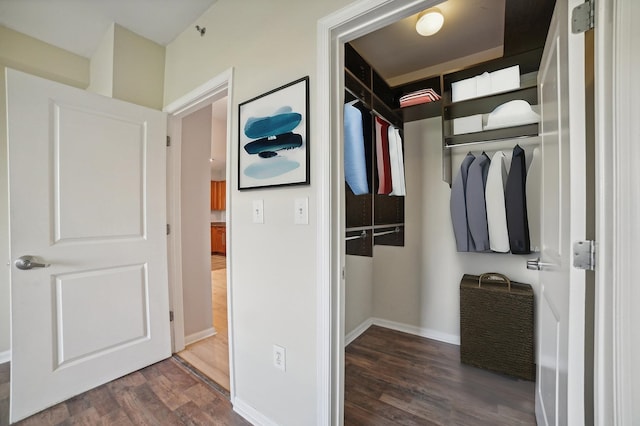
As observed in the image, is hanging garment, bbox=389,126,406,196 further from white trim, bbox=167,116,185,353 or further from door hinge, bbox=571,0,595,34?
white trim, bbox=167,116,185,353

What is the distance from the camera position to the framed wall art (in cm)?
122

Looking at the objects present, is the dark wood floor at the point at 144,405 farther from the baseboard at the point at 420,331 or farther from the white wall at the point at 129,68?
the white wall at the point at 129,68

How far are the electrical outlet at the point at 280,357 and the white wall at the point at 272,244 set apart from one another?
25mm

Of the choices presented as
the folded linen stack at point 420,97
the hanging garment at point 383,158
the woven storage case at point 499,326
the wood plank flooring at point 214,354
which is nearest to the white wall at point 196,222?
the wood plank flooring at point 214,354

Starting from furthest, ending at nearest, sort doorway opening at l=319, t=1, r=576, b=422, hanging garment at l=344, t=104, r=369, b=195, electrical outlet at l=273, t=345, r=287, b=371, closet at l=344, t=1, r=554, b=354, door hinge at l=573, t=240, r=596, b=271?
closet at l=344, t=1, r=554, b=354 → hanging garment at l=344, t=104, r=369, b=195 → electrical outlet at l=273, t=345, r=287, b=371 → doorway opening at l=319, t=1, r=576, b=422 → door hinge at l=573, t=240, r=596, b=271

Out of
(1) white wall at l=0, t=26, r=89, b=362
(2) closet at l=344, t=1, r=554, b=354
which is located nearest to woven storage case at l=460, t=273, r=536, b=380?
(2) closet at l=344, t=1, r=554, b=354

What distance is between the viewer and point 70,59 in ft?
7.25

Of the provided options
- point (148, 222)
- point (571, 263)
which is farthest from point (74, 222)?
point (571, 263)

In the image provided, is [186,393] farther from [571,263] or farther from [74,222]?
[571,263]

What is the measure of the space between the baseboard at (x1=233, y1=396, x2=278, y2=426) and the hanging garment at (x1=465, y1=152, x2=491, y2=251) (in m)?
1.78

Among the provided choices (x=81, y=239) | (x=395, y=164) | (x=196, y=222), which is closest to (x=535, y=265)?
(x=395, y=164)

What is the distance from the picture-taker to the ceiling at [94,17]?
5.53ft

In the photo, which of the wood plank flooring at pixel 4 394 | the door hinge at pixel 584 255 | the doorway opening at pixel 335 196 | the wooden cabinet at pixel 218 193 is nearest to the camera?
the door hinge at pixel 584 255

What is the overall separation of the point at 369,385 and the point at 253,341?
0.90 meters
